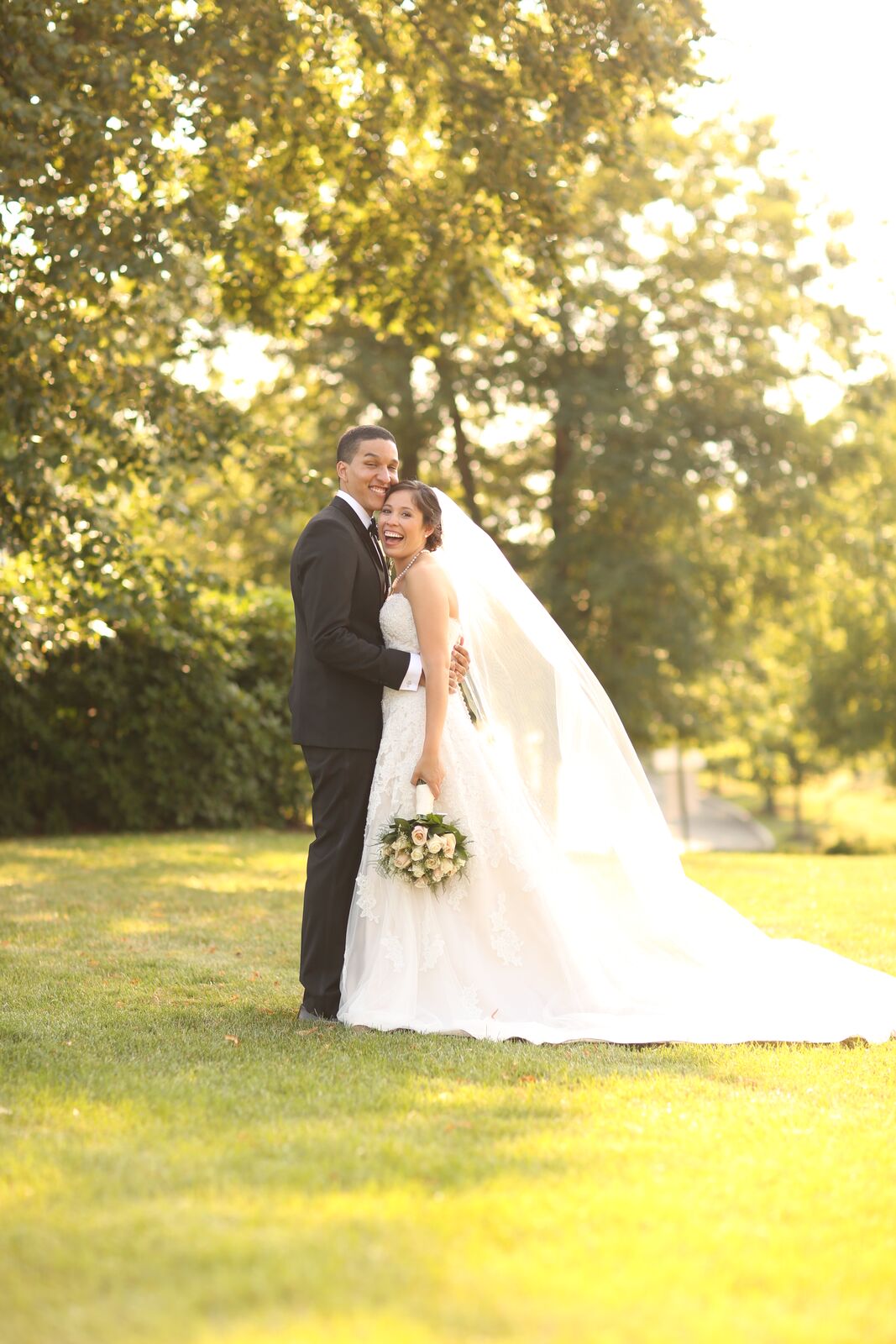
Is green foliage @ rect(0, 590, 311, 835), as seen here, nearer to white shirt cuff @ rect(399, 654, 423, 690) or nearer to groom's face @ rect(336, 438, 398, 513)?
groom's face @ rect(336, 438, 398, 513)

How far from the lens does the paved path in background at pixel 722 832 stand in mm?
48594

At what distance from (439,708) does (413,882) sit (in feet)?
2.73

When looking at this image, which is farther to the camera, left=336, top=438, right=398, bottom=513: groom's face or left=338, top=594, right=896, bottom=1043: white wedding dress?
left=336, top=438, right=398, bottom=513: groom's face

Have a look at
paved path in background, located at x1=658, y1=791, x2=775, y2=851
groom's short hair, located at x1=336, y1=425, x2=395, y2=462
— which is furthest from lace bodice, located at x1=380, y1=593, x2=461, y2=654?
paved path in background, located at x1=658, y1=791, x2=775, y2=851

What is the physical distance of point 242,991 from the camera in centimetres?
718

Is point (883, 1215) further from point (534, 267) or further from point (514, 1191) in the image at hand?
point (534, 267)

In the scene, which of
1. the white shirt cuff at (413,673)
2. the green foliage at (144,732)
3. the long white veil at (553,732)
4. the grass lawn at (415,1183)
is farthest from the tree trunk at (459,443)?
the grass lawn at (415,1183)

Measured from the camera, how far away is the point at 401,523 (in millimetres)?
6500

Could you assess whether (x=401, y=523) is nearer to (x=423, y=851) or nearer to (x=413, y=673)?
(x=413, y=673)

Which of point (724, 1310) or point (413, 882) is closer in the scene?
point (724, 1310)

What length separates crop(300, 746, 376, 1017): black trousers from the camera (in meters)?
6.50

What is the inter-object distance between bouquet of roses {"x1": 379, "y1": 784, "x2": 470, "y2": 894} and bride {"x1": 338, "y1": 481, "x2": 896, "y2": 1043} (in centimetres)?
12

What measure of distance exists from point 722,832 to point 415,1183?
177 feet

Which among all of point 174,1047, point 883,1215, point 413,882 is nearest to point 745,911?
point 413,882
